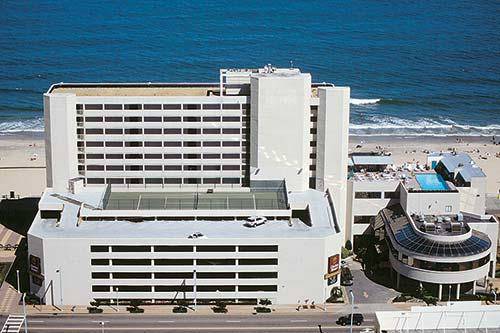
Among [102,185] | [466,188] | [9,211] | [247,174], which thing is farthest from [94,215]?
[466,188]

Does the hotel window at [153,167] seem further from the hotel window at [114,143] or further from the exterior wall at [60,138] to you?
the exterior wall at [60,138]

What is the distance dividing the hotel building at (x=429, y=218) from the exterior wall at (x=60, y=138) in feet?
140

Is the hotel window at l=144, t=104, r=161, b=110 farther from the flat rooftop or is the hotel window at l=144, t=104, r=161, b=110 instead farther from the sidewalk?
the sidewalk

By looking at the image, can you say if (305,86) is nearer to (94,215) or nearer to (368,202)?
(368,202)

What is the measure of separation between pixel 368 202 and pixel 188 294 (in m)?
34.2

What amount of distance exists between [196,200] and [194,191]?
445cm

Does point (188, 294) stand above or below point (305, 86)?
below

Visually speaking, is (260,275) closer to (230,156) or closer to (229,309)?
(229,309)

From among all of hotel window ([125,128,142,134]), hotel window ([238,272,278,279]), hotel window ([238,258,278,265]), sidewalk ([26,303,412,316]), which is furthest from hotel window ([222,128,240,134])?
sidewalk ([26,303,412,316])

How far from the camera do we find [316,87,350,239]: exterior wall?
139 meters

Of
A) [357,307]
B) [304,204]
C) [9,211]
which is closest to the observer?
[357,307]

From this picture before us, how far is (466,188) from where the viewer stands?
473 ft

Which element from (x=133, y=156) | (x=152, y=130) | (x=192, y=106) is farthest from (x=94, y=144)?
(x=192, y=106)

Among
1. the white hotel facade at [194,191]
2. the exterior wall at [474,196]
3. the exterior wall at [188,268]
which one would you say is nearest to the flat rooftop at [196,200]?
the white hotel facade at [194,191]
